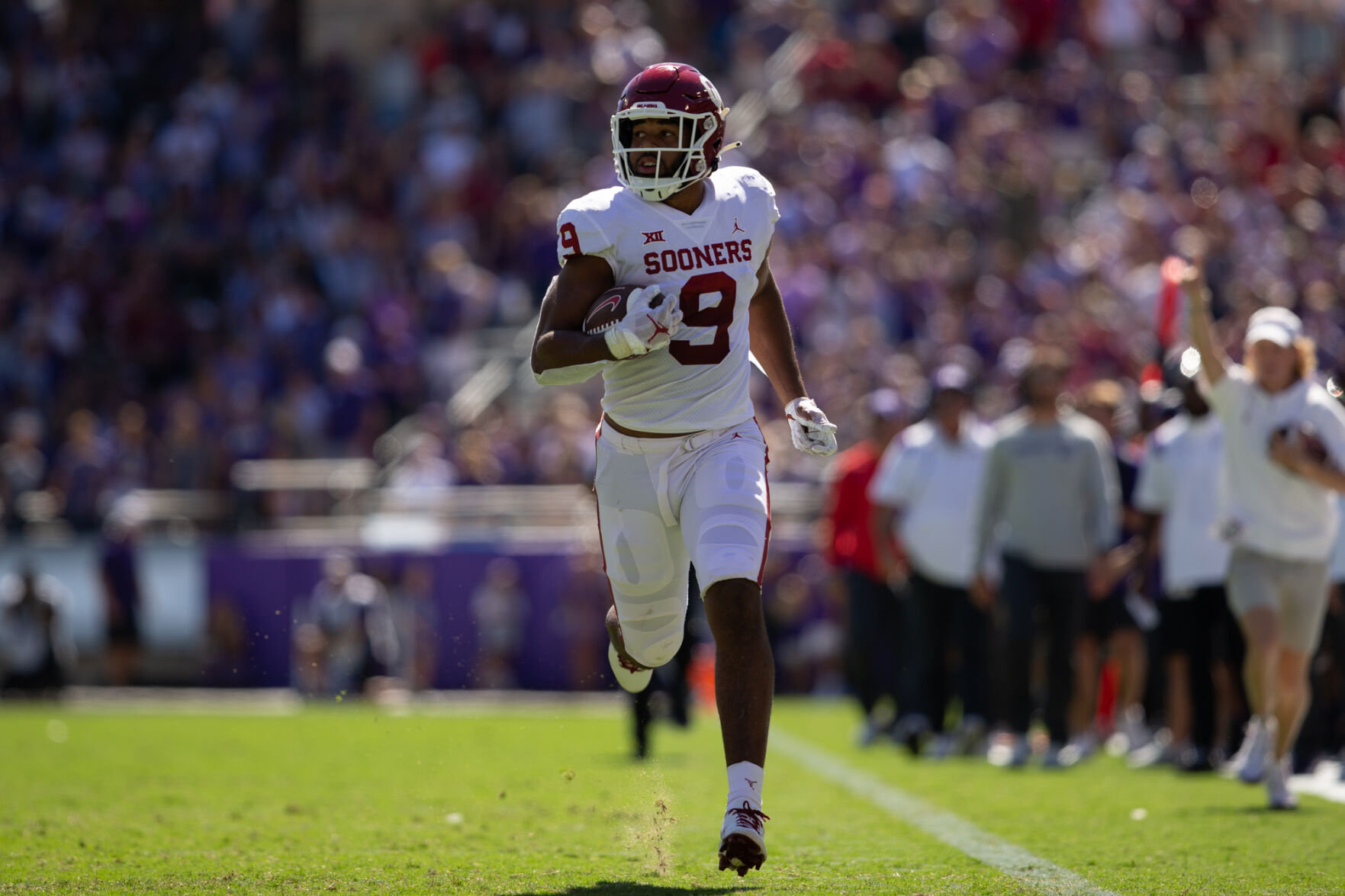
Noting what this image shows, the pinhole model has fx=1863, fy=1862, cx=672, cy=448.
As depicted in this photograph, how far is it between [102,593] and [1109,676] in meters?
8.73

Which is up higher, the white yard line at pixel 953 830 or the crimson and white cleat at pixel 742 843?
the crimson and white cleat at pixel 742 843

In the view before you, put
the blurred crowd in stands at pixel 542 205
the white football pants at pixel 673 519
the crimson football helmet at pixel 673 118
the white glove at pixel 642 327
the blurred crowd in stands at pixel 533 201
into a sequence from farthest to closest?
the blurred crowd in stands at pixel 533 201
the blurred crowd in stands at pixel 542 205
the crimson football helmet at pixel 673 118
the white football pants at pixel 673 519
the white glove at pixel 642 327

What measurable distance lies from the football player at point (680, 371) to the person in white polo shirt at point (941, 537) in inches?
183

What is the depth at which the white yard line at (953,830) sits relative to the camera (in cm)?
507

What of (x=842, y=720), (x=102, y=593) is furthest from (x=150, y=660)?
(x=842, y=720)

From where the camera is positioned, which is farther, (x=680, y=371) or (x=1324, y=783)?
(x=1324, y=783)

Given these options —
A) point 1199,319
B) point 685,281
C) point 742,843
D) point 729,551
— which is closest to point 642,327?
point 685,281

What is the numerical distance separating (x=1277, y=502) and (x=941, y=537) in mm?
3115

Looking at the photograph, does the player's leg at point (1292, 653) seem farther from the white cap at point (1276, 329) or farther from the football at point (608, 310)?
the football at point (608, 310)

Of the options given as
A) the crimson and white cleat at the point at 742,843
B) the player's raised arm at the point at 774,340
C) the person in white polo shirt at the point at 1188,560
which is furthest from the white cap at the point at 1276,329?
the crimson and white cleat at the point at 742,843

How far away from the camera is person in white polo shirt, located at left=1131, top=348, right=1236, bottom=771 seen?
28.9 feet

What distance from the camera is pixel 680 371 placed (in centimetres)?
541

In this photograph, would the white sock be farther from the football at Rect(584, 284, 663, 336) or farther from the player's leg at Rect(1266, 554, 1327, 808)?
the player's leg at Rect(1266, 554, 1327, 808)

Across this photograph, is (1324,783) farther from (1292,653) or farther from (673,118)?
(673,118)
